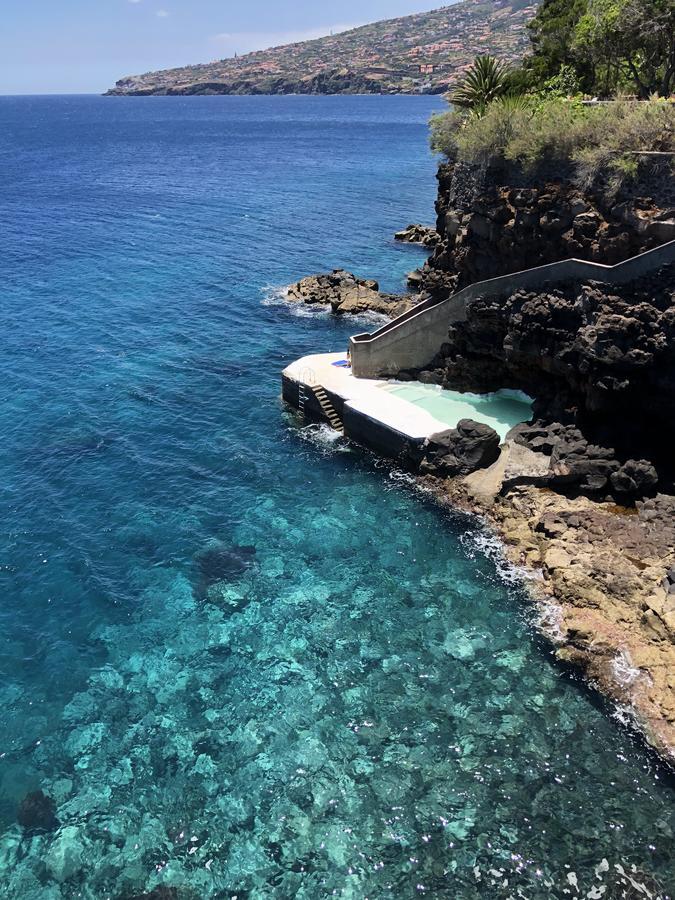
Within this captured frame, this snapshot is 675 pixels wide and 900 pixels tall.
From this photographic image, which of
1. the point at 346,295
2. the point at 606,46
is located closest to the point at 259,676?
the point at 346,295

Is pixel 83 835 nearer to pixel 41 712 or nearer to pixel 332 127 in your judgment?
pixel 41 712

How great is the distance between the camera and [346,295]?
170 ft

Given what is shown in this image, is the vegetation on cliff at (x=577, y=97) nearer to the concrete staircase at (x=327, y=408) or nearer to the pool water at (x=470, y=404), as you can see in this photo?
the pool water at (x=470, y=404)

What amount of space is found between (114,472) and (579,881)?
79.6 feet

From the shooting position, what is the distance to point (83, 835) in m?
16.7

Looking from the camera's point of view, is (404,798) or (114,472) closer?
(404,798)

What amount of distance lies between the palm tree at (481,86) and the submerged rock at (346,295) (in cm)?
1369

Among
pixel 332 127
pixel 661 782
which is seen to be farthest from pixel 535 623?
pixel 332 127

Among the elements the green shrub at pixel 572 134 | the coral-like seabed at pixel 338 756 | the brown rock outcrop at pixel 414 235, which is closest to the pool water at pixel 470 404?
the coral-like seabed at pixel 338 756

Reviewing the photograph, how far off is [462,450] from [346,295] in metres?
25.7

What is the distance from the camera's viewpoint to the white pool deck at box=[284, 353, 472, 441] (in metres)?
31.2

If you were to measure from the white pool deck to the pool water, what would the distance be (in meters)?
0.63

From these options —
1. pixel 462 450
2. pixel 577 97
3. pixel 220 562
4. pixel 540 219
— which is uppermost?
pixel 577 97

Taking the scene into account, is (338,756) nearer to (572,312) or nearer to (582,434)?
(582,434)
